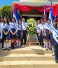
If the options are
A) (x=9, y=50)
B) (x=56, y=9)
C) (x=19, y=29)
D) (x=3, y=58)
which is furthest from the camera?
(x=56, y=9)

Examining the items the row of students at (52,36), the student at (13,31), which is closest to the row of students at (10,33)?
the student at (13,31)

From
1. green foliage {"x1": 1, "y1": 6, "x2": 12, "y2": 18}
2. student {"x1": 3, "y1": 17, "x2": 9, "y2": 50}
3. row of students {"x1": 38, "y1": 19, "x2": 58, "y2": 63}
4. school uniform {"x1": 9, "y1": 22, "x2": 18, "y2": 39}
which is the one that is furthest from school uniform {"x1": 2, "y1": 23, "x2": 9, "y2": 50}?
green foliage {"x1": 1, "y1": 6, "x2": 12, "y2": 18}

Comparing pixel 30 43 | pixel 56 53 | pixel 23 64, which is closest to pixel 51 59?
pixel 56 53

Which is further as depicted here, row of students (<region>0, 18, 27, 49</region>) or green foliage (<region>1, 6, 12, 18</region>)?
green foliage (<region>1, 6, 12, 18</region>)

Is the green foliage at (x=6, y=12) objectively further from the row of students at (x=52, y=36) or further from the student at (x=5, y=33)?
the row of students at (x=52, y=36)

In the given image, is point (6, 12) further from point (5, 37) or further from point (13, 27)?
point (5, 37)

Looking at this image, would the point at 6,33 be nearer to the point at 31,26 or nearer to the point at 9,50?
the point at 9,50

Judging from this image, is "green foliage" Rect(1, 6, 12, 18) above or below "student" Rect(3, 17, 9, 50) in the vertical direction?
above

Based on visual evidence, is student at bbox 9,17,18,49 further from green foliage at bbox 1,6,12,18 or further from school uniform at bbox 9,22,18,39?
green foliage at bbox 1,6,12,18

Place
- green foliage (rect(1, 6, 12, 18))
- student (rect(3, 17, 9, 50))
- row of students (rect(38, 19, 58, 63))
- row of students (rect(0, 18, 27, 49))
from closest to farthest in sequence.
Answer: row of students (rect(38, 19, 58, 63)), student (rect(3, 17, 9, 50)), row of students (rect(0, 18, 27, 49)), green foliage (rect(1, 6, 12, 18))

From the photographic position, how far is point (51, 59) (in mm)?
12125

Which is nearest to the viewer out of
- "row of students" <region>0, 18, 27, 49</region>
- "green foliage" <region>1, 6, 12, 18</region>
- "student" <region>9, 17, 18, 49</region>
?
"row of students" <region>0, 18, 27, 49</region>

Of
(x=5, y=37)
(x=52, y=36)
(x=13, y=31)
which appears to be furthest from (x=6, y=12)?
(x=52, y=36)

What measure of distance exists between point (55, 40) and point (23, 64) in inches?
65.7
